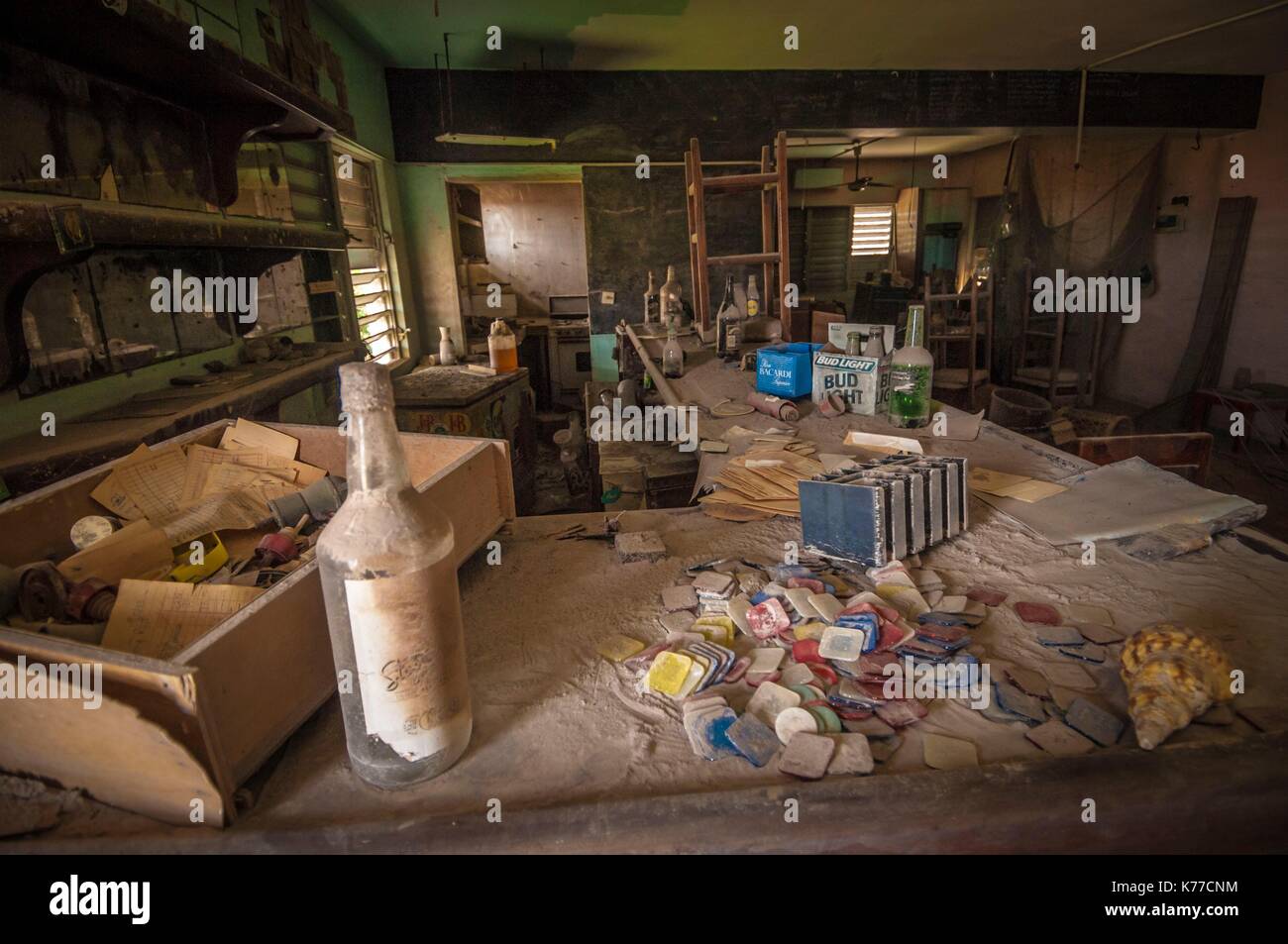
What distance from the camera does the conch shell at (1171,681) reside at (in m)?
0.81

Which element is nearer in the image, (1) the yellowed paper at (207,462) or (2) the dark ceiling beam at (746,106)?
(1) the yellowed paper at (207,462)

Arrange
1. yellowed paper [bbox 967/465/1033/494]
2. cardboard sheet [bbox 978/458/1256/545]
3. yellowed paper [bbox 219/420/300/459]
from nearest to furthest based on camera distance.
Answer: cardboard sheet [bbox 978/458/1256/545]
yellowed paper [bbox 219/420/300/459]
yellowed paper [bbox 967/465/1033/494]

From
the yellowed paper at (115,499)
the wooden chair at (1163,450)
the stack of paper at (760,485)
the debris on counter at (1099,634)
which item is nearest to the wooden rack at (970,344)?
the wooden chair at (1163,450)

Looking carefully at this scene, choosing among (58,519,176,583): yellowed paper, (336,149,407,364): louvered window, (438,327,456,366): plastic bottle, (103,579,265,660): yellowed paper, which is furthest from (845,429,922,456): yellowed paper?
(438,327,456,366): plastic bottle

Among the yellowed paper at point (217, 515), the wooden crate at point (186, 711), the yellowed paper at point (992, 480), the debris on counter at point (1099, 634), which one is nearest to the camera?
the wooden crate at point (186, 711)

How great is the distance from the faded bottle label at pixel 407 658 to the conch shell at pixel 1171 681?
0.85 meters

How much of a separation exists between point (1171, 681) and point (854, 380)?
1779mm

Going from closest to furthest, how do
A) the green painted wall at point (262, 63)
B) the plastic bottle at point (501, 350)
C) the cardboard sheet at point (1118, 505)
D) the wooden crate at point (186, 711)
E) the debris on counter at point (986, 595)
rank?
the wooden crate at point (186, 711) → the debris on counter at point (986, 595) → the cardboard sheet at point (1118, 505) → the green painted wall at point (262, 63) → the plastic bottle at point (501, 350)

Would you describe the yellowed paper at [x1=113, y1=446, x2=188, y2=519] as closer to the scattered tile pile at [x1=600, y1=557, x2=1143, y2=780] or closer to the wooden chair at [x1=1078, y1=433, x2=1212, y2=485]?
the scattered tile pile at [x1=600, y1=557, x2=1143, y2=780]

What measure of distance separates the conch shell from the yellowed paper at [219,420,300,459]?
5.61 feet

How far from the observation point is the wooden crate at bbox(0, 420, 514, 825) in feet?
2.28

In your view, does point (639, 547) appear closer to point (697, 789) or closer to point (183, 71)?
point (697, 789)

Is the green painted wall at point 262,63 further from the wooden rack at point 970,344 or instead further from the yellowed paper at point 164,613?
the wooden rack at point 970,344
